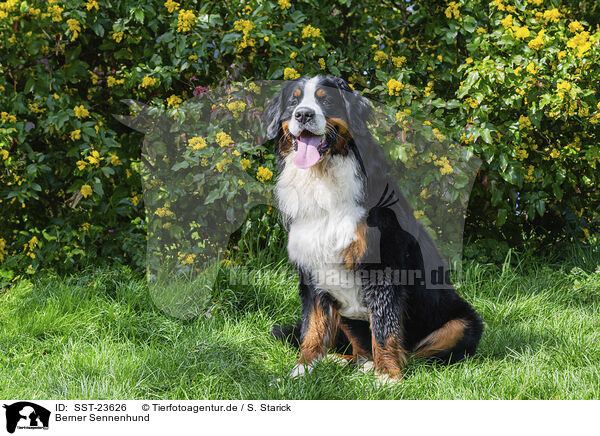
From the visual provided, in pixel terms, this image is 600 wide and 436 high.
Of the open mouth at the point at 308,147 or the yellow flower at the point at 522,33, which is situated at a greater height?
the yellow flower at the point at 522,33

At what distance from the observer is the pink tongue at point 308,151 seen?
2.52 metres

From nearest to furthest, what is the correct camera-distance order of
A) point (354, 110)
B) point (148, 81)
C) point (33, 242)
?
point (354, 110), point (148, 81), point (33, 242)

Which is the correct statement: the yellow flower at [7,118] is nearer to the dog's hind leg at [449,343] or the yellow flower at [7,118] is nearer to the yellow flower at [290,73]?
the yellow flower at [290,73]

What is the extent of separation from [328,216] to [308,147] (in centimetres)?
32

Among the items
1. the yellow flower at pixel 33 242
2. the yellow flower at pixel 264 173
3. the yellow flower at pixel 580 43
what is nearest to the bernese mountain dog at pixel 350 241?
the yellow flower at pixel 264 173

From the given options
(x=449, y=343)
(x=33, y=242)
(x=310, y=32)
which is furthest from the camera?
(x=33, y=242)

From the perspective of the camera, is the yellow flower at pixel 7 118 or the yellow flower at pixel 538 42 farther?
the yellow flower at pixel 7 118

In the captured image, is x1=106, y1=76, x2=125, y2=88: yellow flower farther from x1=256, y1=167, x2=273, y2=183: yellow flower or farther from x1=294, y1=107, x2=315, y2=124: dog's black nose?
x1=294, y1=107, x2=315, y2=124: dog's black nose

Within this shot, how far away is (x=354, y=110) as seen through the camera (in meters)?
2.58

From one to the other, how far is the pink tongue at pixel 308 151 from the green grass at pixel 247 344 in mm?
825

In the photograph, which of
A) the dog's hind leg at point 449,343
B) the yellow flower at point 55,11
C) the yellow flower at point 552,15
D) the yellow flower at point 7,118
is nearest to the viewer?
the dog's hind leg at point 449,343

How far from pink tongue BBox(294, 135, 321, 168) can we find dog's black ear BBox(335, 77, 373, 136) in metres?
0.18

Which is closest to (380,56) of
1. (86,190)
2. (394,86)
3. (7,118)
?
(394,86)
